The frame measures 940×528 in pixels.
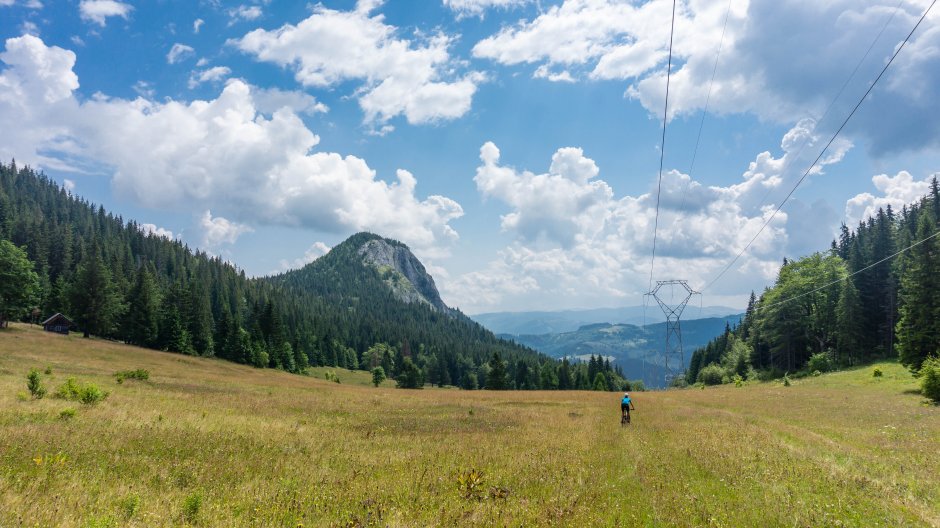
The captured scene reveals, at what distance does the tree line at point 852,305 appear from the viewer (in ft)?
Result: 167

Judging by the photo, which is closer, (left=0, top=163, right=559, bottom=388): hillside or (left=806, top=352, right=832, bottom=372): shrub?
(left=806, top=352, right=832, bottom=372): shrub

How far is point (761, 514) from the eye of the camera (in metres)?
10.4

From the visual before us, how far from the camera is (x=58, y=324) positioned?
8962cm

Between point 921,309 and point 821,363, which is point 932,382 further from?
point 821,363

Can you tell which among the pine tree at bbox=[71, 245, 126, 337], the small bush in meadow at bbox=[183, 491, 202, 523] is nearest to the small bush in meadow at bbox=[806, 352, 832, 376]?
the small bush in meadow at bbox=[183, 491, 202, 523]

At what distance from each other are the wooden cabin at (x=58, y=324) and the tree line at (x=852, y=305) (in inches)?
4979

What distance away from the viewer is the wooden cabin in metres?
88.4

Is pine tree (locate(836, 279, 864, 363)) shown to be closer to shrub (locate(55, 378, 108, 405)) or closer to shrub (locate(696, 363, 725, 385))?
shrub (locate(696, 363, 725, 385))

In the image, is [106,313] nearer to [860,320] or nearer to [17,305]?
[17,305]

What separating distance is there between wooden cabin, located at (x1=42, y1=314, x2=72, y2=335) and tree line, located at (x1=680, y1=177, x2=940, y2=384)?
12647 cm

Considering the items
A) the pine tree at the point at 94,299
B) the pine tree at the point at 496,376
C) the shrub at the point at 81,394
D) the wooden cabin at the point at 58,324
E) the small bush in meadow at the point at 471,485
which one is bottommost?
the pine tree at the point at 496,376

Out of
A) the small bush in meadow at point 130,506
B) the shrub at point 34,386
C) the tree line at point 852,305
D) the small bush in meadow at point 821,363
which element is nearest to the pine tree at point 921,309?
the tree line at point 852,305

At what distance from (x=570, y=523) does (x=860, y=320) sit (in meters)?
81.8

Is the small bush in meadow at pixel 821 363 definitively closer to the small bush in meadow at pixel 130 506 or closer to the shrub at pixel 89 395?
the shrub at pixel 89 395
